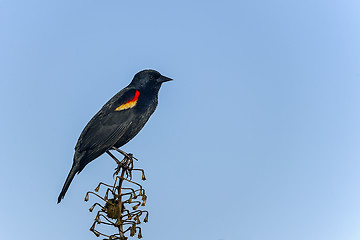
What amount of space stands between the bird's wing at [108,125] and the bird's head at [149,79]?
297 millimetres

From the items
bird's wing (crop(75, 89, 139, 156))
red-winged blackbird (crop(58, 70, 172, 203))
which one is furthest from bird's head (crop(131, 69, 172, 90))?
bird's wing (crop(75, 89, 139, 156))

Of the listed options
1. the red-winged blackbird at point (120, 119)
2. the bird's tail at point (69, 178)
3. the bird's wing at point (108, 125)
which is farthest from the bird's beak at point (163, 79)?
the bird's tail at point (69, 178)

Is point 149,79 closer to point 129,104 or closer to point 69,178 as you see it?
point 129,104

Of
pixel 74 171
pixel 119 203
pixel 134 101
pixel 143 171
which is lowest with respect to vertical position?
pixel 119 203

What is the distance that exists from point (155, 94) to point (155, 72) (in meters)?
0.42

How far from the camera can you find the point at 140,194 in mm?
3572

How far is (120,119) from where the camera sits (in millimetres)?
6016

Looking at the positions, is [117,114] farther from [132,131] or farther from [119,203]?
[119,203]

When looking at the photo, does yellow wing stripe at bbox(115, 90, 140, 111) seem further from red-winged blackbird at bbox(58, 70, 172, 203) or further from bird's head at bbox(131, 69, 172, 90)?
bird's head at bbox(131, 69, 172, 90)

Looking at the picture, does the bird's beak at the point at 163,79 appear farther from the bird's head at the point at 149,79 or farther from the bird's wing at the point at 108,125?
the bird's wing at the point at 108,125

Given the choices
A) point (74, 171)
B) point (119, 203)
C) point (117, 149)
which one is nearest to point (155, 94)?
point (117, 149)

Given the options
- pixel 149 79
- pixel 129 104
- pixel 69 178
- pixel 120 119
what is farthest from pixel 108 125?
pixel 149 79

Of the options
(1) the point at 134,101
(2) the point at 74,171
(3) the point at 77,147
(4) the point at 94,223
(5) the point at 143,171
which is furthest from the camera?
(1) the point at 134,101

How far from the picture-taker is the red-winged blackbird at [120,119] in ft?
18.4
